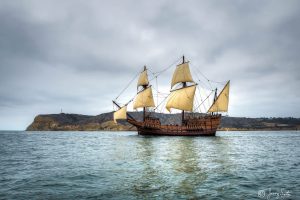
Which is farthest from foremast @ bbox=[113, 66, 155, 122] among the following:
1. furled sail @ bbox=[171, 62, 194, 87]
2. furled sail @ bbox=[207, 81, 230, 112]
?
furled sail @ bbox=[207, 81, 230, 112]

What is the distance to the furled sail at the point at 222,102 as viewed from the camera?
86238 millimetres

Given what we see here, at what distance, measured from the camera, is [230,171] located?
19219mm

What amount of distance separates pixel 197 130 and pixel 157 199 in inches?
3106

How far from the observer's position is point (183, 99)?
317ft

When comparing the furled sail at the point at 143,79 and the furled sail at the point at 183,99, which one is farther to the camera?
the furled sail at the point at 143,79

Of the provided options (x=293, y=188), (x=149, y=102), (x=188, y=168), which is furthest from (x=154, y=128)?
(x=293, y=188)

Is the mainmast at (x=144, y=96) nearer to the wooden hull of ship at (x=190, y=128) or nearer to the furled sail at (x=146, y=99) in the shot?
the furled sail at (x=146, y=99)

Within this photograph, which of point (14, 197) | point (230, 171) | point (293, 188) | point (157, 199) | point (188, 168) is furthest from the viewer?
point (188, 168)

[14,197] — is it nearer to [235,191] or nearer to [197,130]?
[235,191]

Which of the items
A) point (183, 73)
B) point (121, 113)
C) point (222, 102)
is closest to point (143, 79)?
point (183, 73)

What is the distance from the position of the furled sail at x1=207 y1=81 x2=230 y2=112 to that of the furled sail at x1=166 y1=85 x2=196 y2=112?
30.6 feet

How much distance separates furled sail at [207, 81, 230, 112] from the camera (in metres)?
86.2

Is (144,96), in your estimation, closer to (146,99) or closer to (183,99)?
(146,99)

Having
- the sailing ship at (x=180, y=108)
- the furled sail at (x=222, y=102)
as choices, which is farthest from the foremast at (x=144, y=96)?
the furled sail at (x=222, y=102)
